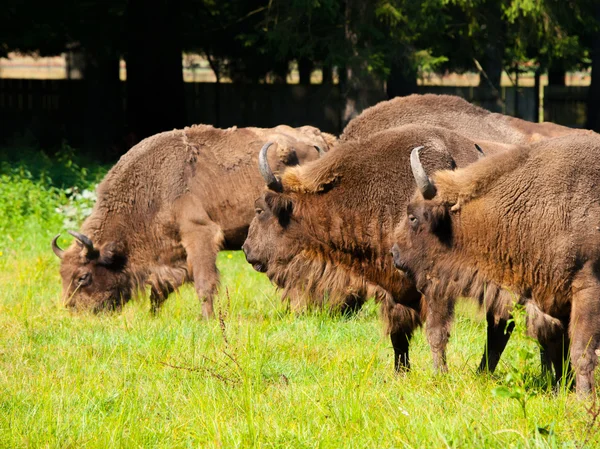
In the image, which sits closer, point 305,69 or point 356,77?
point 356,77

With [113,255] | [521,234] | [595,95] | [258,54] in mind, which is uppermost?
[258,54]

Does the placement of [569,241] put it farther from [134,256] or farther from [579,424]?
[134,256]

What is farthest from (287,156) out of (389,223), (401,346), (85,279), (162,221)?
(401,346)

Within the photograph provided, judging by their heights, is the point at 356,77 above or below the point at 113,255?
above

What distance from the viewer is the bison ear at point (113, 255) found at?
940cm

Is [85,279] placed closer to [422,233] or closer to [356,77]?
[422,233]

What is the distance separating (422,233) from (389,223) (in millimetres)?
610

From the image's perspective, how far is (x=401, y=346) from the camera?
6.76 metres

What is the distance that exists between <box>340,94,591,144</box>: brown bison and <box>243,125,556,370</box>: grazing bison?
52.4 inches

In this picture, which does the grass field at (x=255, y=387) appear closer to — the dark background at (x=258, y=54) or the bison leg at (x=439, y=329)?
the bison leg at (x=439, y=329)

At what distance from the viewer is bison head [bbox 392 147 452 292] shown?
5848 mm

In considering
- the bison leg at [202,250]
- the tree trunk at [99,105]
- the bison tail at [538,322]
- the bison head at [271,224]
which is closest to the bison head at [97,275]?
the bison leg at [202,250]

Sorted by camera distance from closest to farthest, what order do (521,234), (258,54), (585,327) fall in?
(585,327)
(521,234)
(258,54)

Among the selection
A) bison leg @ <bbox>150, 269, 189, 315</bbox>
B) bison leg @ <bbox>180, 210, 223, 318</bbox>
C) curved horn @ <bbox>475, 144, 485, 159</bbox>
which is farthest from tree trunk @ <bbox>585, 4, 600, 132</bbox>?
curved horn @ <bbox>475, 144, 485, 159</bbox>
